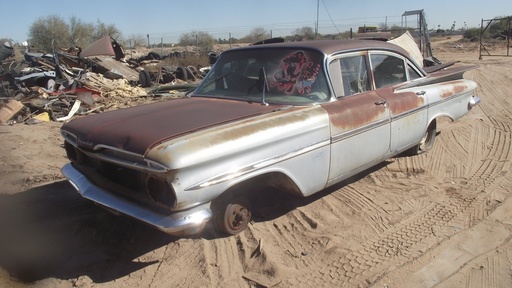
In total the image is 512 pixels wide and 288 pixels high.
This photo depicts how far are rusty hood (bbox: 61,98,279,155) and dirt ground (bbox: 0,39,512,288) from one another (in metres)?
0.87

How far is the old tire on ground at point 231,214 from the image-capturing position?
10.7 feet

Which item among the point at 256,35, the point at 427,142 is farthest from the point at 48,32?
the point at 427,142

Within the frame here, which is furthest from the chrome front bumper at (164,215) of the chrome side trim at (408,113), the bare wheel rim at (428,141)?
the bare wheel rim at (428,141)

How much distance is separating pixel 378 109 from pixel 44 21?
1628 inches

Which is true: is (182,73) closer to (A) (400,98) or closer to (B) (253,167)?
(A) (400,98)

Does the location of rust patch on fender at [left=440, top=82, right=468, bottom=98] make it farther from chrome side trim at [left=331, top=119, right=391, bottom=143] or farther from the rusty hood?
the rusty hood

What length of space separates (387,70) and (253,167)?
2480 mm

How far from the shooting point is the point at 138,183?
3.25 m

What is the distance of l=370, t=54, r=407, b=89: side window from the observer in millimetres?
4602

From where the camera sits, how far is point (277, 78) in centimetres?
404

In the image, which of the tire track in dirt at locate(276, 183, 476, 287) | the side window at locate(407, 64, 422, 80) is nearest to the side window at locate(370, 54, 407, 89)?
the side window at locate(407, 64, 422, 80)

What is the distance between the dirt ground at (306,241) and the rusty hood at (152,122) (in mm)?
872

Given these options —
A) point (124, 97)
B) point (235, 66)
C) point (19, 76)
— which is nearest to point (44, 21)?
point (19, 76)

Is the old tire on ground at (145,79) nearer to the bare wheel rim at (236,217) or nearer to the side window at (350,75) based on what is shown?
the side window at (350,75)
